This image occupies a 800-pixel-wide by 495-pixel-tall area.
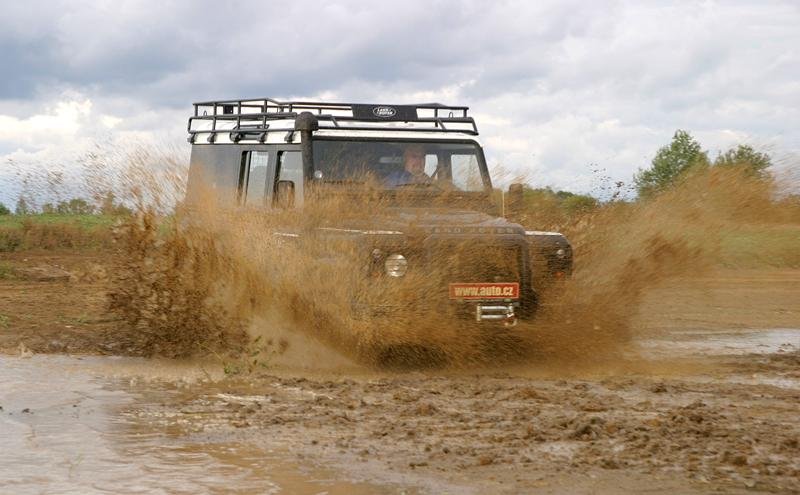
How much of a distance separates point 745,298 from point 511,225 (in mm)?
8641

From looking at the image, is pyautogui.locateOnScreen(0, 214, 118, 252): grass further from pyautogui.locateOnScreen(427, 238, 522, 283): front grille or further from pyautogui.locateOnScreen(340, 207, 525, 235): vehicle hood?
pyautogui.locateOnScreen(427, 238, 522, 283): front grille

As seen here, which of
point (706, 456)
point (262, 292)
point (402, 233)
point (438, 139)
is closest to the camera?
point (706, 456)

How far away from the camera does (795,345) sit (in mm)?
11320

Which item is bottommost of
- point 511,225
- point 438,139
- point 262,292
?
point 262,292

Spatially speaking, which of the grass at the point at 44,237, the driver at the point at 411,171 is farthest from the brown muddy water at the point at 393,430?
the grass at the point at 44,237

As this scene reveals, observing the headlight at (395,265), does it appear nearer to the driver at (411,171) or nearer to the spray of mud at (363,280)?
the spray of mud at (363,280)

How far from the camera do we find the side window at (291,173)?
9487mm

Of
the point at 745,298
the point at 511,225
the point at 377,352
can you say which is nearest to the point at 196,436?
the point at 377,352

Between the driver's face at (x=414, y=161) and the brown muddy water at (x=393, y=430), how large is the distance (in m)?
1.96

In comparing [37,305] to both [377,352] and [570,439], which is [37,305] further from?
[570,439]

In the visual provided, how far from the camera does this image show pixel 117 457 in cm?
595

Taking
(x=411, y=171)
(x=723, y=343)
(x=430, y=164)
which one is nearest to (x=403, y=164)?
(x=411, y=171)

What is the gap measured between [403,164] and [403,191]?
13.9 inches

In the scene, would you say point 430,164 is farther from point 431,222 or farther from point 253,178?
point 253,178
